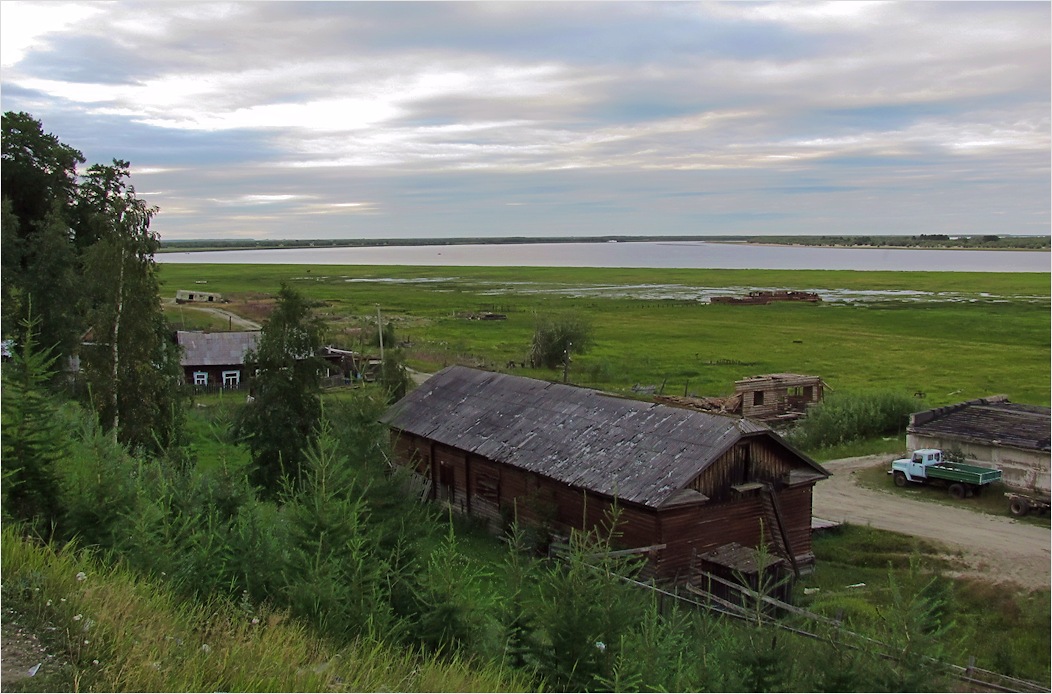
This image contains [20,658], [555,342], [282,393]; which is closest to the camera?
[20,658]

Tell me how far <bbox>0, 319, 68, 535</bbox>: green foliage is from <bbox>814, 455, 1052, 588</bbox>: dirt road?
18939 millimetres

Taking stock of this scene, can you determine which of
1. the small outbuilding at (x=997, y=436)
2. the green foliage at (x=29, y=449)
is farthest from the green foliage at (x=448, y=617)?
the small outbuilding at (x=997, y=436)

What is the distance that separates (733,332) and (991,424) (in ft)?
143

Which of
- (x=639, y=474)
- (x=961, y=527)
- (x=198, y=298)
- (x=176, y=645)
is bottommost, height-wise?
(x=961, y=527)

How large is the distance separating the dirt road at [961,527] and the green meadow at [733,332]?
17948 mm

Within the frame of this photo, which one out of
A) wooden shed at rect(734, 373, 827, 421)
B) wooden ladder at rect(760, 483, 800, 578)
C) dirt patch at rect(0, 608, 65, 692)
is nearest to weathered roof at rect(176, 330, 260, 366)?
wooden shed at rect(734, 373, 827, 421)

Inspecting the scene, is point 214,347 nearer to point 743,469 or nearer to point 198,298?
point 743,469

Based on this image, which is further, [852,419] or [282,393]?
[852,419]

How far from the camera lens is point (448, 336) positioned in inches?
2685

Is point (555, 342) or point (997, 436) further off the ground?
point (555, 342)

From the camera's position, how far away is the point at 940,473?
26344 mm

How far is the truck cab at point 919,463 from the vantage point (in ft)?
87.8

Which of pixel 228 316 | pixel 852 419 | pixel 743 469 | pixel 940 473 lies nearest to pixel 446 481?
pixel 743 469

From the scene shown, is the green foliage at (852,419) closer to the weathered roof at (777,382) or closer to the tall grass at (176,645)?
the weathered roof at (777,382)
